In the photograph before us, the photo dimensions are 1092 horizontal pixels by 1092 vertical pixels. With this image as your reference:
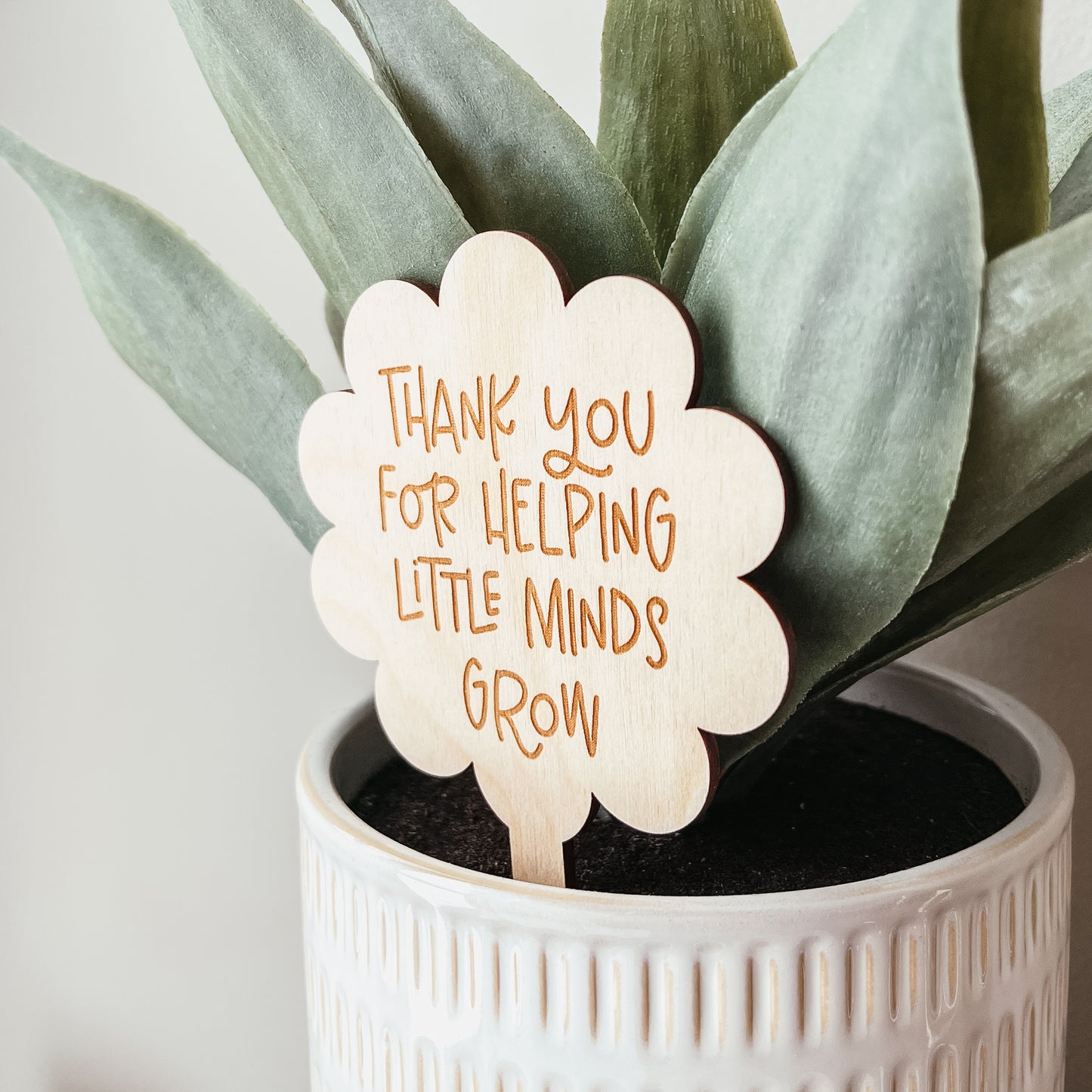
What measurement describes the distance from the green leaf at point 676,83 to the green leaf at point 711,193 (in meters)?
0.06

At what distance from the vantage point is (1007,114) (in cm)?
27

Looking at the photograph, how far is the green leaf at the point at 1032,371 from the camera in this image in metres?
0.23

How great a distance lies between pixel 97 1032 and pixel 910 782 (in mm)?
458

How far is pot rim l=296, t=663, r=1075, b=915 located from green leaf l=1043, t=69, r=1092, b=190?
0.18 m

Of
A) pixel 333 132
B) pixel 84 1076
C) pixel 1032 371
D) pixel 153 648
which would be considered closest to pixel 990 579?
pixel 1032 371

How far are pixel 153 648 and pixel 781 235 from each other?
426mm

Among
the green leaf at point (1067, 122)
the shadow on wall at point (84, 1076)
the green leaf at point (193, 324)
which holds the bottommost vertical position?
the shadow on wall at point (84, 1076)

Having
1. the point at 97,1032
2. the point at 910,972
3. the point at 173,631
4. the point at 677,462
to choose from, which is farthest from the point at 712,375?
the point at 97,1032

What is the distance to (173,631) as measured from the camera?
577 mm

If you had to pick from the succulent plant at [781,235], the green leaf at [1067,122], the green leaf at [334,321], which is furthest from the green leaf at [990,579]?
the green leaf at [334,321]

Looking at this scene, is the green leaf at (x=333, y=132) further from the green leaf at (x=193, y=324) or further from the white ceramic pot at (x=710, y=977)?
the white ceramic pot at (x=710, y=977)

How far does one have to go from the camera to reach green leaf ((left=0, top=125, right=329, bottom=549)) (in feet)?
1.16

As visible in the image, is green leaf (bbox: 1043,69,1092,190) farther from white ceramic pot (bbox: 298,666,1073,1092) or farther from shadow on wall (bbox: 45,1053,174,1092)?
shadow on wall (bbox: 45,1053,174,1092)

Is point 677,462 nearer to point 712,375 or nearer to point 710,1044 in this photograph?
point 712,375
